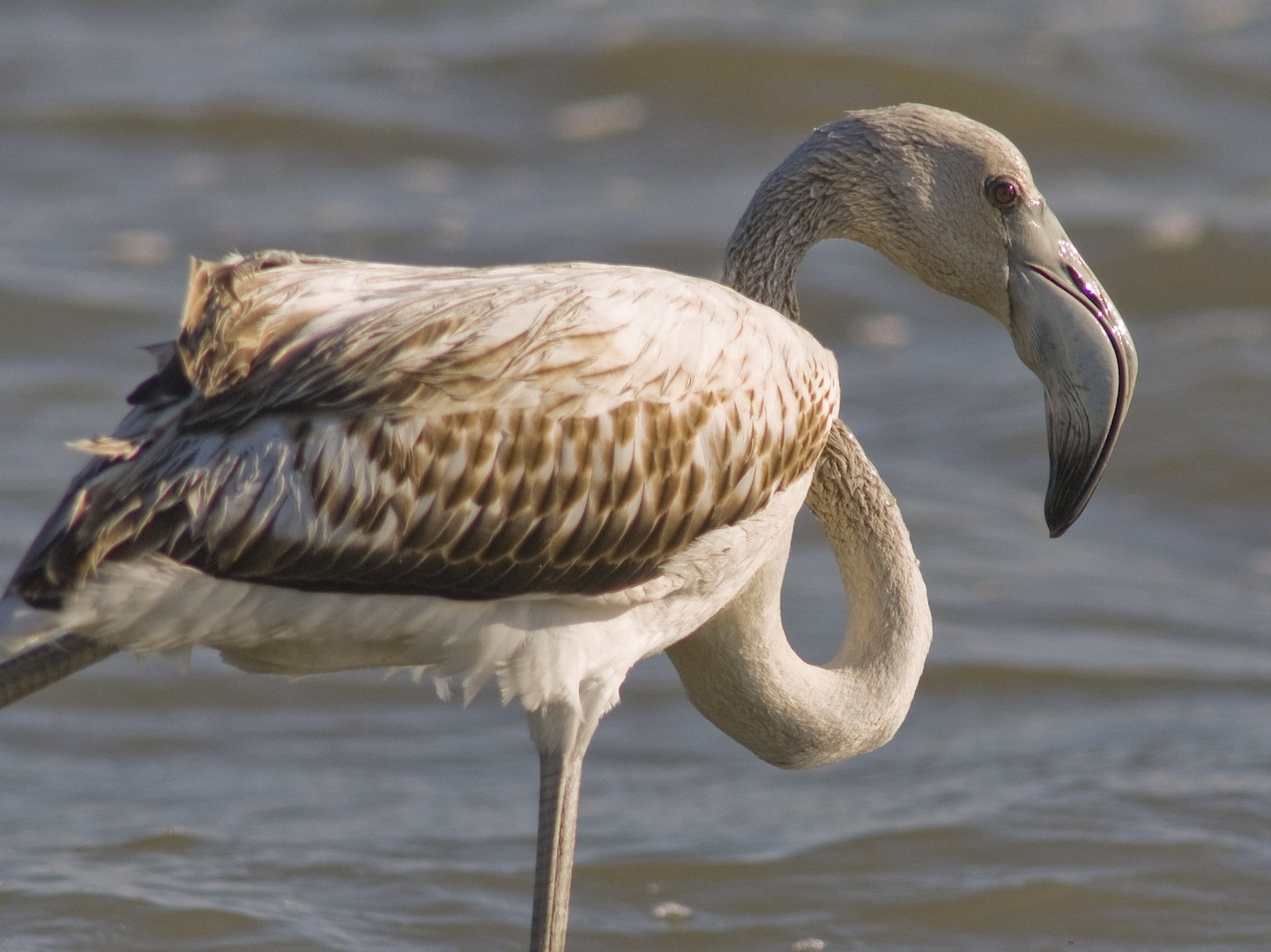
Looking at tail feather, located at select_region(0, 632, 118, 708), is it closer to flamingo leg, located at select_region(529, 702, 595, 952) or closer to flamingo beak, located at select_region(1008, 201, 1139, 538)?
flamingo leg, located at select_region(529, 702, 595, 952)

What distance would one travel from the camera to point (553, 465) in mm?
4762

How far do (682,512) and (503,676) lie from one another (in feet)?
2.08

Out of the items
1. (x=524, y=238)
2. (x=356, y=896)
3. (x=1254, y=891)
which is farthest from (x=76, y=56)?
(x=1254, y=891)

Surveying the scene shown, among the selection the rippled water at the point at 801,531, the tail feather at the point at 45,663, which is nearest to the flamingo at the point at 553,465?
the tail feather at the point at 45,663

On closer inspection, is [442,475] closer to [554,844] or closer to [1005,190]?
[554,844]

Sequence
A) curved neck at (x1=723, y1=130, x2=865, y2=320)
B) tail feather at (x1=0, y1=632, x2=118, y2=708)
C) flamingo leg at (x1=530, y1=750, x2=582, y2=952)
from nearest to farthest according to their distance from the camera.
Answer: tail feather at (x1=0, y1=632, x2=118, y2=708), flamingo leg at (x1=530, y1=750, x2=582, y2=952), curved neck at (x1=723, y1=130, x2=865, y2=320)

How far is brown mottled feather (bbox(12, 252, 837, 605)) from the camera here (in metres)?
4.43

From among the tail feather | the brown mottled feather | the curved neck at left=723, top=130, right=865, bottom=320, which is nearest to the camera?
the brown mottled feather

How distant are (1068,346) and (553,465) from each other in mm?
1474

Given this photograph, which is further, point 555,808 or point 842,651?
point 842,651

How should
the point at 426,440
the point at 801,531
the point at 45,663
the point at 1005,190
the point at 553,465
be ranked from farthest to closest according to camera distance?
the point at 801,531
the point at 1005,190
the point at 45,663
the point at 553,465
the point at 426,440

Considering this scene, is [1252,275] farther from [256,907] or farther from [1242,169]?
[256,907]

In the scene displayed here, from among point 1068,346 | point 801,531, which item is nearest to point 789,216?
point 1068,346

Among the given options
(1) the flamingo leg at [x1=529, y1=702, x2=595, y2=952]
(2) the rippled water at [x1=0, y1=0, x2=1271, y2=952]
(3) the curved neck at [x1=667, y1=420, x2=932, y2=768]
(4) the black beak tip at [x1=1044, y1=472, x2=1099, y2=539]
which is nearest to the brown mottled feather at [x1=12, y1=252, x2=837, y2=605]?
(1) the flamingo leg at [x1=529, y1=702, x2=595, y2=952]
